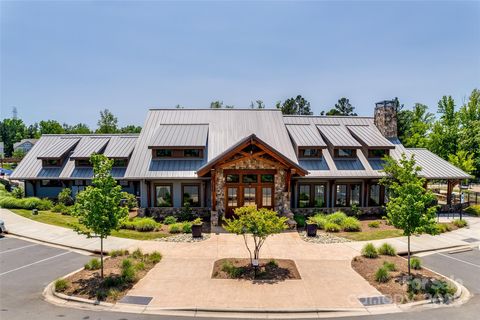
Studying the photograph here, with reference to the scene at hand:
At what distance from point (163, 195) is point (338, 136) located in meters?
16.2

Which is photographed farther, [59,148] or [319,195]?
[59,148]

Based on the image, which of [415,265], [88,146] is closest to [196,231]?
[415,265]

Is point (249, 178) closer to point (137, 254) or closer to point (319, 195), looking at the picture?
point (319, 195)

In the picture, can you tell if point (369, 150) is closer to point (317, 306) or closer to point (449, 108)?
point (317, 306)

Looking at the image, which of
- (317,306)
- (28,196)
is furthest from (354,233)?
(28,196)

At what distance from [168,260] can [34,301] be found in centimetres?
593

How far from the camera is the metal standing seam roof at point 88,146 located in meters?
29.2

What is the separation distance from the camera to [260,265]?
15586mm

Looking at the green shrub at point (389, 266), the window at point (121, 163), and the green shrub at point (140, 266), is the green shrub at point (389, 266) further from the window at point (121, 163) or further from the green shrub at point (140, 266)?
the window at point (121, 163)

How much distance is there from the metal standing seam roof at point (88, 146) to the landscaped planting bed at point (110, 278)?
15.8m

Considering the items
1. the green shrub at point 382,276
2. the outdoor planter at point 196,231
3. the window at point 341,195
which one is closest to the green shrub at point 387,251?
the green shrub at point 382,276

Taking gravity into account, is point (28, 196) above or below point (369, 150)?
below

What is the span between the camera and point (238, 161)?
904 inches

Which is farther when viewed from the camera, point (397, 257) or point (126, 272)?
point (397, 257)
